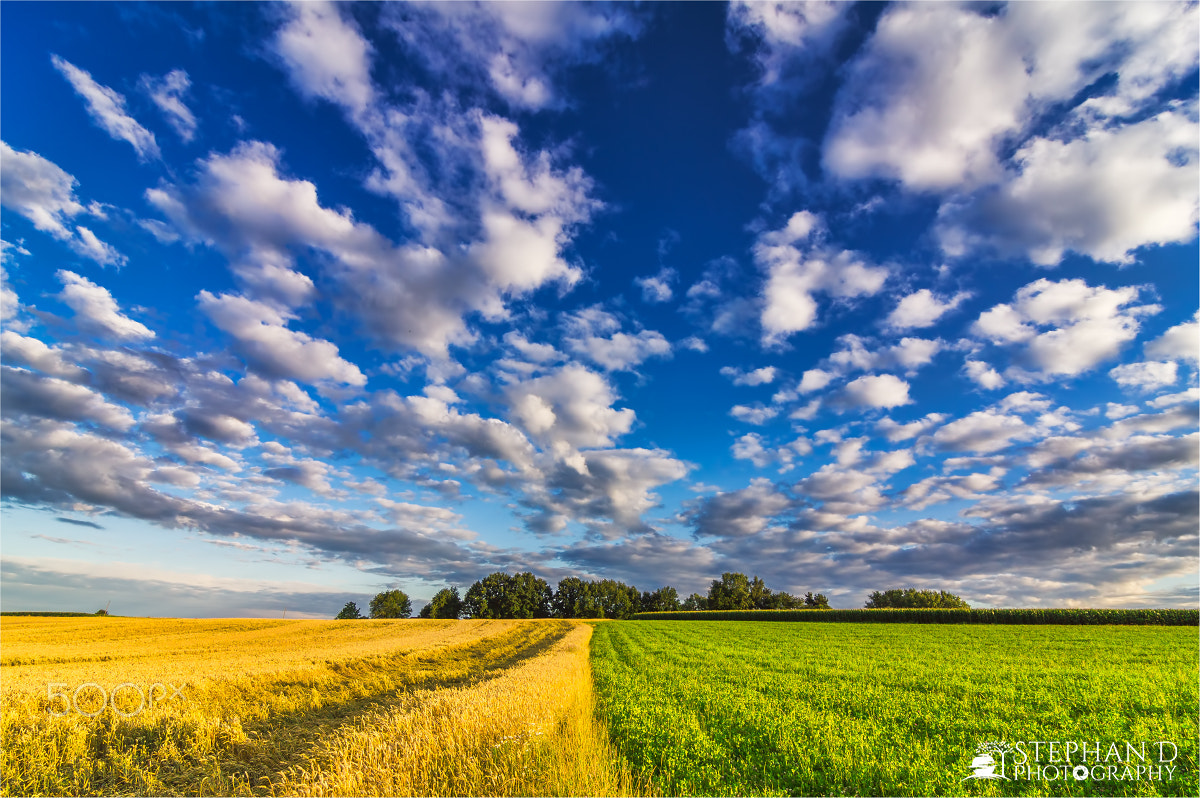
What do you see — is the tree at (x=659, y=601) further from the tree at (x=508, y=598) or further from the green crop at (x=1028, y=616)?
the green crop at (x=1028, y=616)

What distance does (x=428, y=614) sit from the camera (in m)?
145

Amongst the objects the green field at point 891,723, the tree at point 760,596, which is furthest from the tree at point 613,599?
the green field at point 891,723

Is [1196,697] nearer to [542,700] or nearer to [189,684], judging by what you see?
[542,700]

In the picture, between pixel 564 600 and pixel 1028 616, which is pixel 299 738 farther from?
pixel 564 600

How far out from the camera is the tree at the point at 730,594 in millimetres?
143500

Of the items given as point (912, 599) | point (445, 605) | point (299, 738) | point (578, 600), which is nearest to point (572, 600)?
point (578, 600)

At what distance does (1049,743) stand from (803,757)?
4894 millimetres

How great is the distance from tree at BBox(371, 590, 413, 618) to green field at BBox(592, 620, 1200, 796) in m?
157

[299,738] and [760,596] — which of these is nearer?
[299,738]

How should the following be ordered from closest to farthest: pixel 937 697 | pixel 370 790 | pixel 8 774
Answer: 1. pixel 370 790
2. pixel 8 774
3. pixel 937 697

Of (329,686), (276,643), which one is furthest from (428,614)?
(329,686)

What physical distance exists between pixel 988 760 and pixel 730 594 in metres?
149

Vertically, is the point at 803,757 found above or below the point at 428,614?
above

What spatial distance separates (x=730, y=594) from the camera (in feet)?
476
